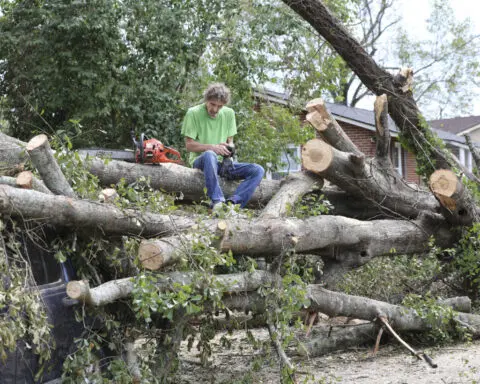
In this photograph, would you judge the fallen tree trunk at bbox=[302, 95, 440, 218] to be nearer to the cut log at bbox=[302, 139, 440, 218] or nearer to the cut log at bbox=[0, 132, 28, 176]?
the cut log at bbox=[302, 139, 440, 218]

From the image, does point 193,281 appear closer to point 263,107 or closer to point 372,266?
point 372,266

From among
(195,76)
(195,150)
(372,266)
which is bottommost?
(372,266)

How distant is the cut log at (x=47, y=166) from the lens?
17.7 feet

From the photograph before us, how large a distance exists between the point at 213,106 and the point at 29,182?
113 inches

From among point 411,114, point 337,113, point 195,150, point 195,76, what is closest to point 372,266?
point 411,114

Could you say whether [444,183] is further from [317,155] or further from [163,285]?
[163,285]

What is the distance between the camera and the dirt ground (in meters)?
6.38

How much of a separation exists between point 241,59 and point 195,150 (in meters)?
6.09

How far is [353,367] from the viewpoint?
23.5ft

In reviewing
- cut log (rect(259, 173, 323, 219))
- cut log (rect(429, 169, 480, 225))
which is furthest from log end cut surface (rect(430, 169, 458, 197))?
cut log (rect(259, 173, 323, 219))

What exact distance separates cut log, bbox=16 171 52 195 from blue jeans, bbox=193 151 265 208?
2.03m

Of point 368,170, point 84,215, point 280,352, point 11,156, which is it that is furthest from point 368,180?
point 84,215

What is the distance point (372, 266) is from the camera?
9047 mm

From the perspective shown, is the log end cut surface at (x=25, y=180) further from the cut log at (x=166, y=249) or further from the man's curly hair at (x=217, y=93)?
the man's curly hair at (x=217, y=93)
